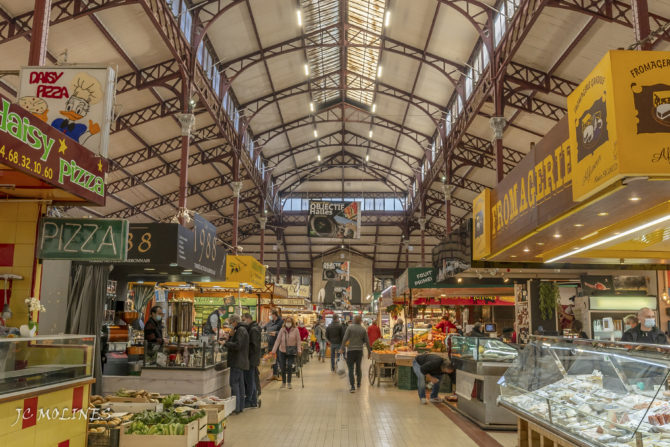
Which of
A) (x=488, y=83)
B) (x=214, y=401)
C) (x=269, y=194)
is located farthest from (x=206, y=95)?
(x=269, y=194)

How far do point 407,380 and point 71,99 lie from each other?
8476mm

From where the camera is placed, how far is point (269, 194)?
3058cm

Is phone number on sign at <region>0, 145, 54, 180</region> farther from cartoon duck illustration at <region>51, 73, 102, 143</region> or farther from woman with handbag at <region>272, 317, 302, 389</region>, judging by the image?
woman with handbag at <region>272, 317, 302, 389</region>

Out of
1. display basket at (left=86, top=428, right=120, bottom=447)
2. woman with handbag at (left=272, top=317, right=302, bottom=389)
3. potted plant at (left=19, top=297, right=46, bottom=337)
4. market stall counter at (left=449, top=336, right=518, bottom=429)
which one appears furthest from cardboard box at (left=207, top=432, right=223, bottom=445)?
woman with handbag at (left=272, top=317, right=302, bottom=389)

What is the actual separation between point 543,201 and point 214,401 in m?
4.30

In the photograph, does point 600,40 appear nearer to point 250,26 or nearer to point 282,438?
point 250,26

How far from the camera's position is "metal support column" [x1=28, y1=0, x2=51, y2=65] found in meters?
5.84

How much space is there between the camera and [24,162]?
13.1 feet

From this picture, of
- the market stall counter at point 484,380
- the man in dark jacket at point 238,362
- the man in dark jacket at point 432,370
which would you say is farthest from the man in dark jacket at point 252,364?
the market stall counter at point 484,380

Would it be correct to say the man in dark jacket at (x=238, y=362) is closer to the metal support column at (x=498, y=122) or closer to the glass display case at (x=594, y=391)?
the glass display case at (x=594, y=391)

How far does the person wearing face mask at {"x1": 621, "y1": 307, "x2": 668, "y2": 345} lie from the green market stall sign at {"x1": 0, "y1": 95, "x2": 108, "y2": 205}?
7.06m

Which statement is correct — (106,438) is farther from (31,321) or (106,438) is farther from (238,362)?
(238,362)

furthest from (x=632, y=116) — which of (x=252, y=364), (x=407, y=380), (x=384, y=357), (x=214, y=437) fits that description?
(x=384, y=357)

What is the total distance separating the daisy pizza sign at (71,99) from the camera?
207 inches
